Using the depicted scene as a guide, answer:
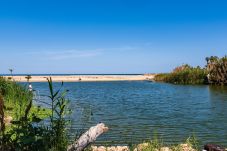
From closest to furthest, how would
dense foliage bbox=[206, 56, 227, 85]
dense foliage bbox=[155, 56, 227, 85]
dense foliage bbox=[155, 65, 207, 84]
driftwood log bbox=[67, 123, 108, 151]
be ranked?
driftwood log bbox=[67, 123, 108, 151], dense foliage bbox=[206, 56, 227, 85], dense foliage bbox=[155, 56, 227, 85], dense foliage bbox=[155, 65, 207, 84]

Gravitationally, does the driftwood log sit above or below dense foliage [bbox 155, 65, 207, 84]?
below

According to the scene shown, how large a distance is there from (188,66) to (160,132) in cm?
5977

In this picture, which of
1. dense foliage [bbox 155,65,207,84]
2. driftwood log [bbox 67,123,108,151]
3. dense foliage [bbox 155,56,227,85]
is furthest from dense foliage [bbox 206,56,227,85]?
driftwood log [bbox 67,123,108,151]

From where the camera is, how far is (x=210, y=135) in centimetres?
1608

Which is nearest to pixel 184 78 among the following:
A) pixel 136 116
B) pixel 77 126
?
pixel 136 116

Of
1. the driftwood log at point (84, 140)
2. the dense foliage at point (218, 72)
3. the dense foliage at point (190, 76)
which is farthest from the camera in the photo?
the dense foliage at point (190, 76)

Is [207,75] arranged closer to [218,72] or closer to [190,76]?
[218,72]

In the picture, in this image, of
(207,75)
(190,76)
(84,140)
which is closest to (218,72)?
(207,75)

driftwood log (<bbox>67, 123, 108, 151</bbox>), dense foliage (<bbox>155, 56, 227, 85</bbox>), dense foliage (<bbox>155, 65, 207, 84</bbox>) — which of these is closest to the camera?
driftwood log (<bbox>67, 123, 108, 151</bbox>)

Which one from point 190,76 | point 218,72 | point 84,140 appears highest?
point 218,72

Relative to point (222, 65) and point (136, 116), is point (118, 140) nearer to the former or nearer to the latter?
point (136, 116)

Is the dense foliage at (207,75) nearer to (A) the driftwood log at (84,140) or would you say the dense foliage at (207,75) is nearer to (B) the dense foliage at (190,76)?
(B) the dense foliage at (190,76)

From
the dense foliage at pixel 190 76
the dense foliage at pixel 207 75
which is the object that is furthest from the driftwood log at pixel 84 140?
the dense foliage at pixel 190 76

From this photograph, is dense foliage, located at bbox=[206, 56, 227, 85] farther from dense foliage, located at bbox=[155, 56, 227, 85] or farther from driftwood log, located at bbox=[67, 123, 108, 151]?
driftwood log, located at bbox=[67, 123, 108, 151]
